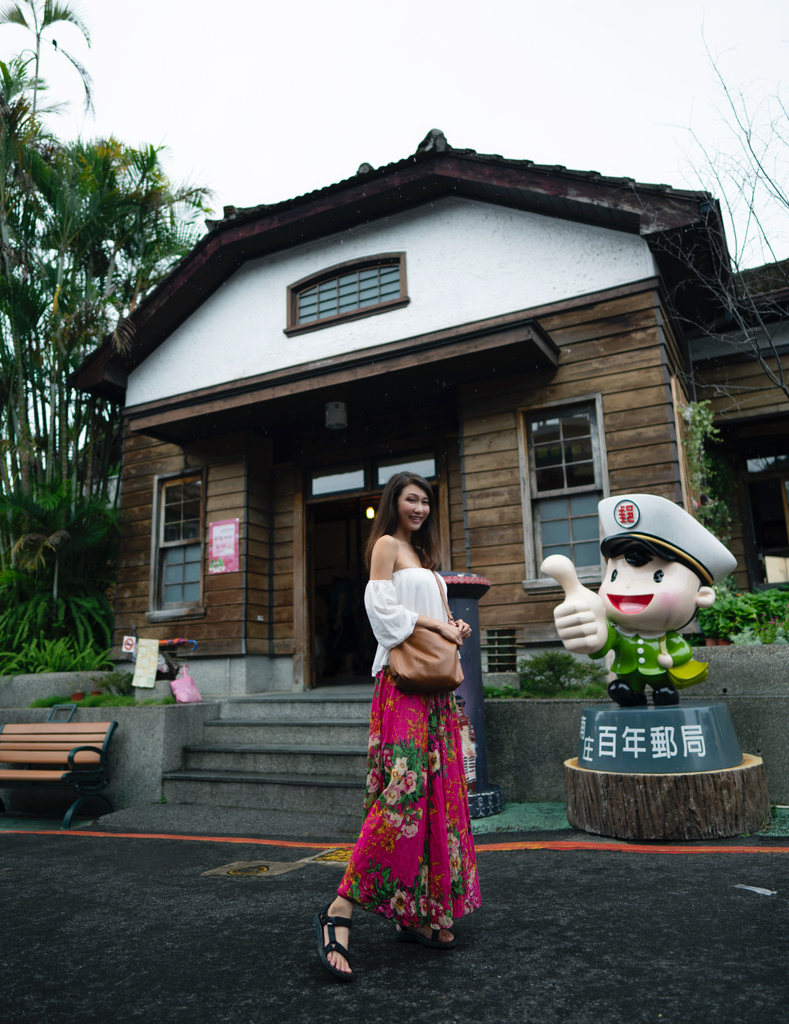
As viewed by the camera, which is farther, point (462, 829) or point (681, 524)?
point (681, 524)

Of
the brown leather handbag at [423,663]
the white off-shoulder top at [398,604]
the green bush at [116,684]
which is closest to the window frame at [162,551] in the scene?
the green bush at [116,684]

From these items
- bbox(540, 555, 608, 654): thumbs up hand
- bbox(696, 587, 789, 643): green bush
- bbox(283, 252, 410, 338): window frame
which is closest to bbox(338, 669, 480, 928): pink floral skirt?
bbox(540, 555, 608, 654): thumbs up hand

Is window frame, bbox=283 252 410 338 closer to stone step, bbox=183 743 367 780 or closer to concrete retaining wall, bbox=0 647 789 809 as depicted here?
concrete retaining wall, bbox=0 647 789 809

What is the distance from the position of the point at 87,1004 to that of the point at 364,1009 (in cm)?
90

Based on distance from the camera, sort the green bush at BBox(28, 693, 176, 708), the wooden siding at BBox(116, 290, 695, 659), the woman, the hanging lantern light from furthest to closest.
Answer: the hanging lantern light, the wooden siding at BBox(116, 290, 695, 659), the green bush at BBox(28, 693, 176, 708), the woman

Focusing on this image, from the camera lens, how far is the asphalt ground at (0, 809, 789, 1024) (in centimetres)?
221

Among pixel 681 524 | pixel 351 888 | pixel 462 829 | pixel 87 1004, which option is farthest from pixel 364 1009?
pixel 681 524

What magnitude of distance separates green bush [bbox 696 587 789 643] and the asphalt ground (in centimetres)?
237

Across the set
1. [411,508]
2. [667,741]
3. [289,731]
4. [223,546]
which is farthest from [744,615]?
[223,546]

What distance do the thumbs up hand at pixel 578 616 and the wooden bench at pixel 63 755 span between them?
4283mm

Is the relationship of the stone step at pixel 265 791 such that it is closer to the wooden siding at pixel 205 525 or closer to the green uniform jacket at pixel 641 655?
the green uniform jacket at pixel 641 655

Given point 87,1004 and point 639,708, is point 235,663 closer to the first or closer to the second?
point 639,708

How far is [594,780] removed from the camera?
4324 millimetres

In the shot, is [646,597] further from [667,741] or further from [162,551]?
[162,551]
